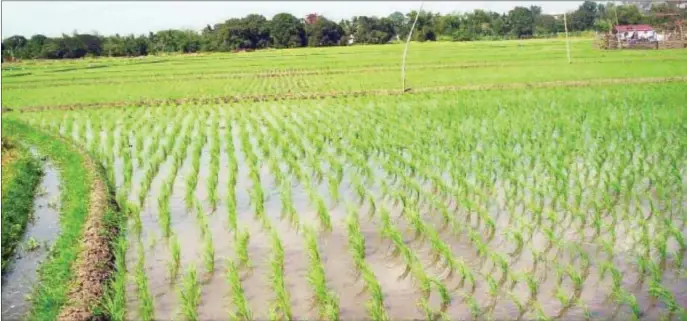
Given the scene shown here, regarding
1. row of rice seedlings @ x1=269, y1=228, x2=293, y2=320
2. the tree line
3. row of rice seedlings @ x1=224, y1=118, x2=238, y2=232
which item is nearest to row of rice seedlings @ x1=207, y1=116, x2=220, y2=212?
row of rice seedlings @ x1=224, y1=118, x2=238, y2=232

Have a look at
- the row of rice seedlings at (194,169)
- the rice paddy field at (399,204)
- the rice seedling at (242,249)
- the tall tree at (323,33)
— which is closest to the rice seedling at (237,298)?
the rice paddy field at (399,204)

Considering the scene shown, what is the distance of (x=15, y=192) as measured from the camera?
20.7ft

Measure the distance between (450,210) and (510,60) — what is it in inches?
665

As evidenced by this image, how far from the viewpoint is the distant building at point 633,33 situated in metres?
17.0

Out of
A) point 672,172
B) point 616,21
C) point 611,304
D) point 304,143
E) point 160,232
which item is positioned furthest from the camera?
point 616,21

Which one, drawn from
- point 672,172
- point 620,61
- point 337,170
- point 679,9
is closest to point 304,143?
point 337,170

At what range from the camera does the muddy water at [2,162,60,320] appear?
3854 mm

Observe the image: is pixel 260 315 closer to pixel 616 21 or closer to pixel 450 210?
pixel 450 210

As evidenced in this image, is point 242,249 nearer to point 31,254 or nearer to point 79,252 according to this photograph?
point 79,252

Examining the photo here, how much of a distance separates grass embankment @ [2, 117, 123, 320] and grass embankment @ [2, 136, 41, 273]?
1.02ft

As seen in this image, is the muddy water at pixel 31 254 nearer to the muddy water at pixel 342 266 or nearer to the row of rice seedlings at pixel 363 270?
the muddy water at pixel 342 266

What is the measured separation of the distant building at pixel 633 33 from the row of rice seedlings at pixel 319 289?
14.9 meters

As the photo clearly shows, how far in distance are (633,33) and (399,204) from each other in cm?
1562

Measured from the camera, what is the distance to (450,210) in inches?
211
